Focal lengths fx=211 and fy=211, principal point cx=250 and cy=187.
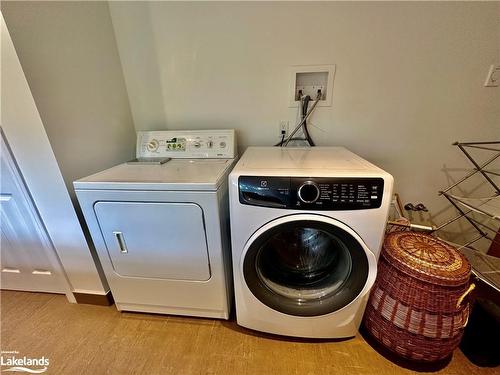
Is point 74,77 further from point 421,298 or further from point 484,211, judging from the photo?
point 484,211

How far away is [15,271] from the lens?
146 cm

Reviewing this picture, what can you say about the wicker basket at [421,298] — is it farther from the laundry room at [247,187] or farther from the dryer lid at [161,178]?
the dryer lid at [161,178]

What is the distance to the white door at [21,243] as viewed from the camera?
1.13 meters

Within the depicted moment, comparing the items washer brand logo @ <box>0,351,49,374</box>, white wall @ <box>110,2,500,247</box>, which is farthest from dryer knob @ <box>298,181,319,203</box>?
washer brand logo @ <box>0,351,49,374</box>

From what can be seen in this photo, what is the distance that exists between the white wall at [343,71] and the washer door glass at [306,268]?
77cm

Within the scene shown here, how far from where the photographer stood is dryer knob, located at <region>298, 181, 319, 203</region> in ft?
2.70

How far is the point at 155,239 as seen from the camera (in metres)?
1.04

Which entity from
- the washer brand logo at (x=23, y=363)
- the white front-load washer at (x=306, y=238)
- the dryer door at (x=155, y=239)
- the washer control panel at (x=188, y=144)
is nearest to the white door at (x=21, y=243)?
the washer brand logo at (x=23, y=363)

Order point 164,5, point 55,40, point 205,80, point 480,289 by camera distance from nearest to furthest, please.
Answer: point 55,40 < point 480,289 < point 164,5 < point 205,80

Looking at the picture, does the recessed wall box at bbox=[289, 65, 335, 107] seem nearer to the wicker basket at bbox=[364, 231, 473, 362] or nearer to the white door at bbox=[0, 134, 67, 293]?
the wicker basket at bbox=[364, 231, 473, 362]

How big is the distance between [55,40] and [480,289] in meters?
2.62

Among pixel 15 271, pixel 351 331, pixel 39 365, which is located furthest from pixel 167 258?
pixel 15 271

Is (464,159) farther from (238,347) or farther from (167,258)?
(167,258)

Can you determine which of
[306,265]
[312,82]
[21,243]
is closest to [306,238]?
[306,265]
